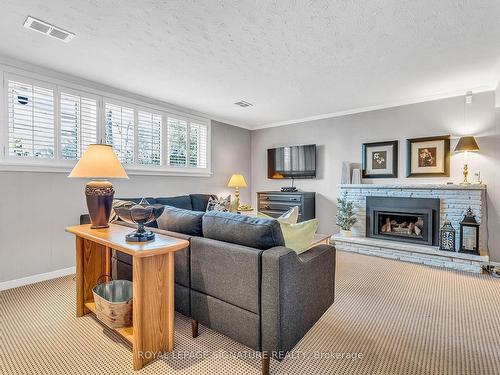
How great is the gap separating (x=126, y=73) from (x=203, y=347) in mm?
3142

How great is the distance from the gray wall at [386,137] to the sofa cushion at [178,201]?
2186 mm

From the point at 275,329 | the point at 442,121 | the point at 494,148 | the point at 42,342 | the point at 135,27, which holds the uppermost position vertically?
the point at 135,27

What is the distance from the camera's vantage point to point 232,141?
230 inches

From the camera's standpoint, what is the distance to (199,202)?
15.4ft

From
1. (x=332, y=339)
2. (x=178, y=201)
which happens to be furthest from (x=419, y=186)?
(x=178, y=201)

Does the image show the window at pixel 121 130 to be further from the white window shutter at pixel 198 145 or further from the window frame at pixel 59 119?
the white window shutter at pixel 198 145

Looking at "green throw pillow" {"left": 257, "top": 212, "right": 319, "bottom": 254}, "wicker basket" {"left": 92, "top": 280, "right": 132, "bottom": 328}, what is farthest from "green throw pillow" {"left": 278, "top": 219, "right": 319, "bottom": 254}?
"wicker basket" {"left": 92, "top": 280, "right": 132, "bottom": 328}

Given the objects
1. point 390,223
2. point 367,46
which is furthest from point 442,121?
point 367,46

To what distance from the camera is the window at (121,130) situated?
12.2 feet

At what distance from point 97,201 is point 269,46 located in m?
2.14

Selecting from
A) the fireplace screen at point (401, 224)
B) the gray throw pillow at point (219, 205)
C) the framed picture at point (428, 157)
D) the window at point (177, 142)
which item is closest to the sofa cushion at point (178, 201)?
the gray throw pillow at point (219, 205)

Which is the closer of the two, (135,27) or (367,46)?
(135,27)

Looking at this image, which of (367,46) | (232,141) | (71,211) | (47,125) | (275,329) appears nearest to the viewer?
(275,329)

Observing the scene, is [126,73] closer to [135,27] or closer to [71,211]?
[135,27]
